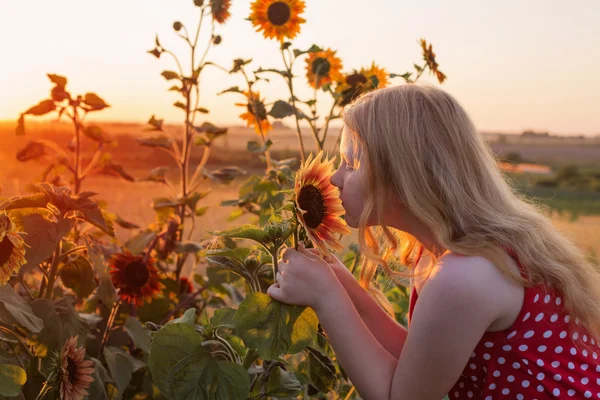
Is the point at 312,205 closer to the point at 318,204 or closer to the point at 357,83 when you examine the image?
the point at 318,204

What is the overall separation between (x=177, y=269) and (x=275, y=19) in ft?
2.34

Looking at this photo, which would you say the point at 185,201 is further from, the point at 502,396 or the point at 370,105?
the point at 502,396

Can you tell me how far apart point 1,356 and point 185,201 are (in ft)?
2.34

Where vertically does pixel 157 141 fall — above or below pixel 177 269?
above

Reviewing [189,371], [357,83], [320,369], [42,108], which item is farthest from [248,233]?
[357,83]

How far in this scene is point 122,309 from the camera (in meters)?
1.63

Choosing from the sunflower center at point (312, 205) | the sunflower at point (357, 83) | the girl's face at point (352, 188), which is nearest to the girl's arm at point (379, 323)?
the girl's face at point (352, 188)

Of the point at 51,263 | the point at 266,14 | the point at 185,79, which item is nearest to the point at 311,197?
the point at 51,263

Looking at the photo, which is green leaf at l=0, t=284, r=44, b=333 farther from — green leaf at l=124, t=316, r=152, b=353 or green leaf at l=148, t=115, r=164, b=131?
green leaf at l=148, t=115, r=164, b=131

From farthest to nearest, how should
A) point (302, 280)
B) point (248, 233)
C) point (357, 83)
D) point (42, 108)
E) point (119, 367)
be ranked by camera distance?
point (357, 83)
point (42, 108)
point (119, 367)
point (302, 280)
point (248, 233)

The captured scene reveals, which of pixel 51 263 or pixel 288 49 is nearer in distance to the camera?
pixel 51 263

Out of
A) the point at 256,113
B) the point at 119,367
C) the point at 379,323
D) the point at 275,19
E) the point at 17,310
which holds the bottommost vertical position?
the point at 119,367

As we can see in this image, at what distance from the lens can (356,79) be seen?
1.91m

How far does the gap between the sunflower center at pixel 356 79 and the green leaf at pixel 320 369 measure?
94 cm
